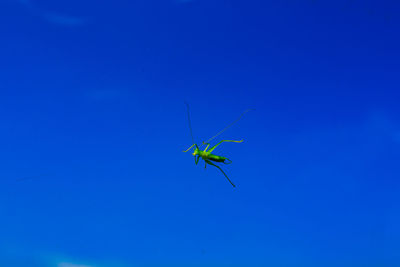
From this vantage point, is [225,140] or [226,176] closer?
[226,176]

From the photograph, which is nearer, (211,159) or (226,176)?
(226,176)

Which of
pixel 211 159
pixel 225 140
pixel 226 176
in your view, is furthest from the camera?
pixel 211 159

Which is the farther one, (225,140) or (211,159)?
(211,159)

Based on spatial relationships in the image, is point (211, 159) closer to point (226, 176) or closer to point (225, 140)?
point (225, 140)

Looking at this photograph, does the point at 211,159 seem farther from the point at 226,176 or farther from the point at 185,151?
the point at 226,176

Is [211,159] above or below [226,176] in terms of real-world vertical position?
above

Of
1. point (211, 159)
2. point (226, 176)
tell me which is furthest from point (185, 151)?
point (226, 176)

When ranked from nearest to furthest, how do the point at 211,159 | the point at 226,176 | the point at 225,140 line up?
the point at 226,176 → the point at 225,140 → the point at 211,159
